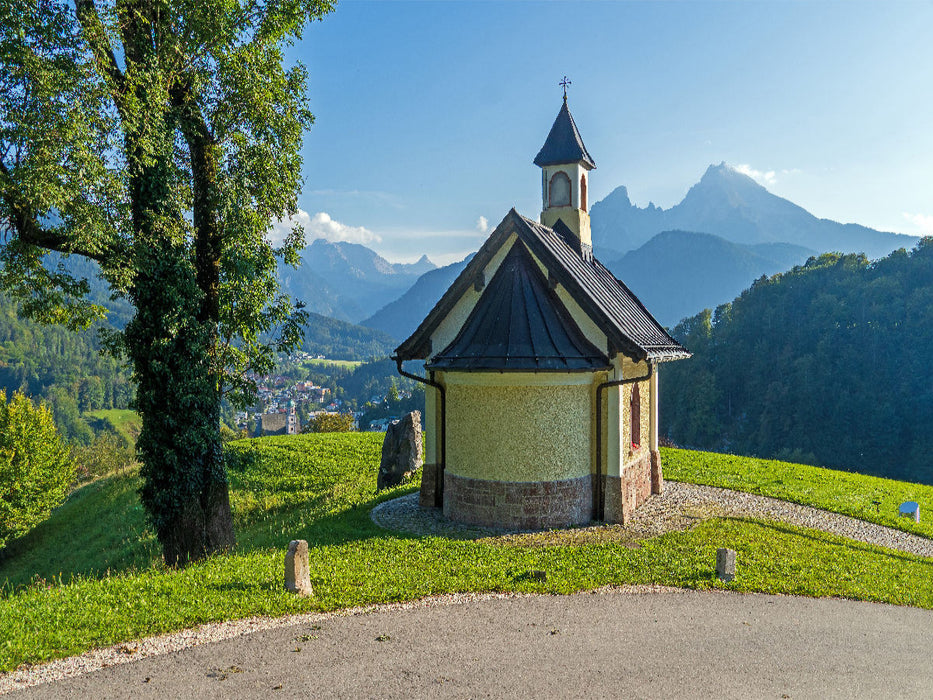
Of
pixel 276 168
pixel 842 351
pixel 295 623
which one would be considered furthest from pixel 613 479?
pixel 842 351

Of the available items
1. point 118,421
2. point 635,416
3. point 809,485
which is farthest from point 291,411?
point 635,416

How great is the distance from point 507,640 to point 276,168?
33.6 ft

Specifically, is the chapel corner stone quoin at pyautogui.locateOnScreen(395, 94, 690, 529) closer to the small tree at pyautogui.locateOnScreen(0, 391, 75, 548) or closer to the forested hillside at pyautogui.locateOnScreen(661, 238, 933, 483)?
the small tree at pyautogui.locateOnScreen(0, 391, 75, 548)

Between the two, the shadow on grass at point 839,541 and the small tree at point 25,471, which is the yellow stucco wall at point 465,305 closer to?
the shadow on grass at point 839,541

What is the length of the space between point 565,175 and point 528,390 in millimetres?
7768

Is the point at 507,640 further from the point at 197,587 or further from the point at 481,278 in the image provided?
the point at 481,278

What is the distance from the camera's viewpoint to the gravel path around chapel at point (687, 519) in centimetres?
1313

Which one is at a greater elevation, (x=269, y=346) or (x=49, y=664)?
(x=269, y=346)

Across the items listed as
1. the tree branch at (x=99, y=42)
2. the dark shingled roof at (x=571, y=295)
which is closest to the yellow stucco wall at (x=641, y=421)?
the dark shingled roof at (x=571, y=295)

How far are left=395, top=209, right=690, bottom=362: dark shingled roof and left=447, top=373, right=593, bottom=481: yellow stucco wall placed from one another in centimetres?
151

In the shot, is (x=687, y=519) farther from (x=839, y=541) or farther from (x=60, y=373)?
(x=60, y=373)

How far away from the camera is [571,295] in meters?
14.2

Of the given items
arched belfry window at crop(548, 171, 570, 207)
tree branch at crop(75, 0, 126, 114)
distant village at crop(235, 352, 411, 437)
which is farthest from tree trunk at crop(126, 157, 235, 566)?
distant village at crop(235, 352, 411, 437)

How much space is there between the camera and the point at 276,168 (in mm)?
12594
